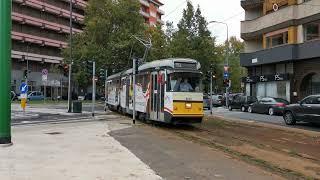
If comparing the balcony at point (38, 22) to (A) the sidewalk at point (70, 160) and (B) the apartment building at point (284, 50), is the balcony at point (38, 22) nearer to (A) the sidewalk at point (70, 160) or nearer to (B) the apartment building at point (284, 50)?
(B) the apartment building at point (284, 50)

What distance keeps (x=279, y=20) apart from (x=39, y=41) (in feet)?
178

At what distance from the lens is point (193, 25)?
67188mm

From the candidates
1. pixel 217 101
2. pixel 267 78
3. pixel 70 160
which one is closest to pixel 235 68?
pixel 217 101

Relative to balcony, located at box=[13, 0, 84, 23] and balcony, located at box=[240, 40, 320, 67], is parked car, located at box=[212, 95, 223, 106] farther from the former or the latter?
balcony, located at box=[13, 0, 84, 23]

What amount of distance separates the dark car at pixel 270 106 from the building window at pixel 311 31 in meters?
7.50

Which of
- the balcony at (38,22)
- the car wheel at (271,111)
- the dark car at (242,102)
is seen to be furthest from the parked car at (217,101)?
the balcony at (38,22)

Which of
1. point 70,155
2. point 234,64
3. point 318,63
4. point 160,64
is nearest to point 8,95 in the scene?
point 70,155

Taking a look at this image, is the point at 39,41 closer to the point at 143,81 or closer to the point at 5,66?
the point at 143,81

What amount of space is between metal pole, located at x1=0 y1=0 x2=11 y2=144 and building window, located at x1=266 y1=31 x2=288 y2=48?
37.1 meters

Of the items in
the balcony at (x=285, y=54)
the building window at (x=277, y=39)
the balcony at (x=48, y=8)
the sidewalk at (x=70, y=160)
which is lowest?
the sidewalk at (x=70, y=160)

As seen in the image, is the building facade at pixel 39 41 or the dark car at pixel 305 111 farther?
the building facade at pixel 39 41

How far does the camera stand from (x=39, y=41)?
3647 inches

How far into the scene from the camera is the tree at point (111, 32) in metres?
61.4

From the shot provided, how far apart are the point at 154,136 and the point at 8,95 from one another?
6.53 meters
